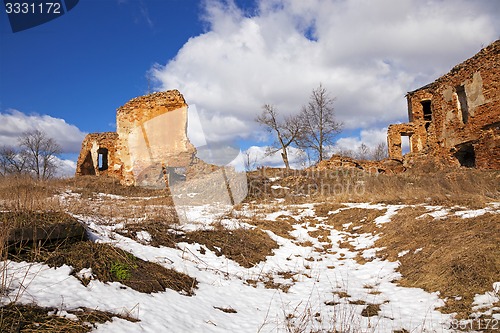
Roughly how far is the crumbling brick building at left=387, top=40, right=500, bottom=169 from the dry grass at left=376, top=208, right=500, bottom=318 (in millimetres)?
13462

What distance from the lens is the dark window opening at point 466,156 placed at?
62.7 ft

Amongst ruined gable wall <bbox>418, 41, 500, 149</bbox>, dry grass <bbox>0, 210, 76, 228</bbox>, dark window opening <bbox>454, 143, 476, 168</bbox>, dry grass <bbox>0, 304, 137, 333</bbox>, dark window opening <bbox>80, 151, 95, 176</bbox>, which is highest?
ruined gable wall <bbox>418, 41, 500, 149</bbox>

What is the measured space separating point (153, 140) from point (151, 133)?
694mm

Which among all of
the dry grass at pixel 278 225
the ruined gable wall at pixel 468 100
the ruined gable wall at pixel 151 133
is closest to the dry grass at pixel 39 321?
the dry grass at pixel 278 225

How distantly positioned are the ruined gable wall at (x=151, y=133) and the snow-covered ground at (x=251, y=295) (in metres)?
12.6

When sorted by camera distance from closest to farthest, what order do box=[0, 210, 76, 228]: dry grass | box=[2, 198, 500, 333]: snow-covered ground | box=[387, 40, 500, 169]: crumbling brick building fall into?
box=[2, 198, 500, 333]: snow-covered ground
box=[0, 210, 76, 228]: dry grass
box=[387, 40, 500, 169]: crumbling brick building

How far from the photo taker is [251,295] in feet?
14.0

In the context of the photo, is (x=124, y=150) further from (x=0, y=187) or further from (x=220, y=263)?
(x=220, y=263)

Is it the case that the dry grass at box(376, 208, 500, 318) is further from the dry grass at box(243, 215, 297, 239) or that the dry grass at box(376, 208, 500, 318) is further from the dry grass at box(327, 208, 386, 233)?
the dry grass at box(243, 215, 297, 239)

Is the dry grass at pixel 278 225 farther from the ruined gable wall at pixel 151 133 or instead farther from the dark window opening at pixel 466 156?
the dark window opening at pixel 466 156

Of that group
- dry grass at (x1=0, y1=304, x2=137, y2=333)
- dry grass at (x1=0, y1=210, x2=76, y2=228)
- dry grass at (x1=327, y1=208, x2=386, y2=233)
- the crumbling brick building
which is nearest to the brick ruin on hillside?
dry grass at (x1=327, y1=208, x2=386, y2=233)

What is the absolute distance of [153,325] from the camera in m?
2.72

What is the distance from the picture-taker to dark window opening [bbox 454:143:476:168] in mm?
19109

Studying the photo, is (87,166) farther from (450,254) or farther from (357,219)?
(450,254)
